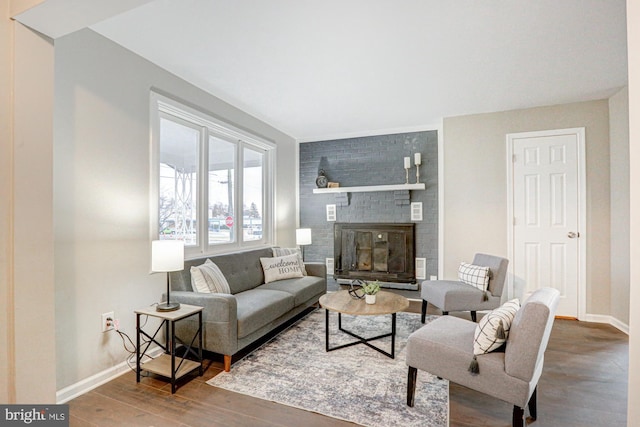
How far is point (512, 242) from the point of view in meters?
3.90

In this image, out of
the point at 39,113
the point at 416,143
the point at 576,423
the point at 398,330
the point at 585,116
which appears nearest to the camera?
the point at 39,113

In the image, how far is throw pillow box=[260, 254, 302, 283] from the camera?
3791mm

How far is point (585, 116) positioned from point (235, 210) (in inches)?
168

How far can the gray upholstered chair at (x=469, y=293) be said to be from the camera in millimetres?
3209

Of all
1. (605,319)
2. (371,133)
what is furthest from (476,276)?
(371,133)

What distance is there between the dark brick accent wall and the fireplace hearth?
0.12 meters

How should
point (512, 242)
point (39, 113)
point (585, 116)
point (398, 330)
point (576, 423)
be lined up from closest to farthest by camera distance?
1. point (39, 113)
2. point (576, 423)
3. point (398, 330)
4. point (585, 116)
5. point (512, 242)

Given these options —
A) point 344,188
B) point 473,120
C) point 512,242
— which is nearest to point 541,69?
point 473,120

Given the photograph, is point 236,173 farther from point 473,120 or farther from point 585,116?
point 585,116

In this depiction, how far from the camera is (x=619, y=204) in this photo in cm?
335

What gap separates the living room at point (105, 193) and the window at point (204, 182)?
15 centimetres

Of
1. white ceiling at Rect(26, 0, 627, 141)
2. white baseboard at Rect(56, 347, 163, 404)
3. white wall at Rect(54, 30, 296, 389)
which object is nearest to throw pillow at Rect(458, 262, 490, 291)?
white ceiling at Rect(26, 0, 627, 141)

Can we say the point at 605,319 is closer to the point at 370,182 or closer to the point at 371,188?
the point at 371,188

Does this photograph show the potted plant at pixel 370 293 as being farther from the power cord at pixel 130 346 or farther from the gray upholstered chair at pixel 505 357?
the power cord at pixel 130 346
